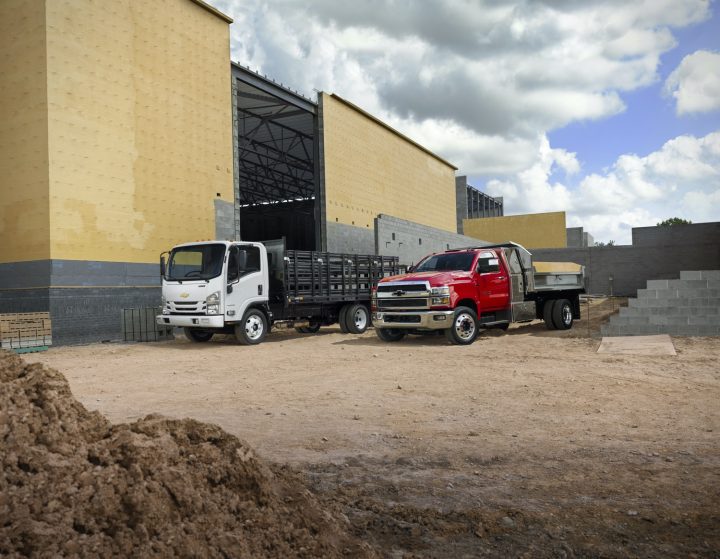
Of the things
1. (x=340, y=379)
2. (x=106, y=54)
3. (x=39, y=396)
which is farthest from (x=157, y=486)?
(x=106, y=54)

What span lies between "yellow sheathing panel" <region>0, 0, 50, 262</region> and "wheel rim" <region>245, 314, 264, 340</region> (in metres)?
5.79

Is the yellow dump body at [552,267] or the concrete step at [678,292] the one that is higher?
the yellow dump body at [552,267]

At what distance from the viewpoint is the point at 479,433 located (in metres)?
5.97

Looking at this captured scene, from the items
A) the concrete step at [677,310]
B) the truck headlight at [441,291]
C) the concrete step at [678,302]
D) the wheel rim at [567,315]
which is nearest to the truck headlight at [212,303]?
the truck headlight at [441,291]

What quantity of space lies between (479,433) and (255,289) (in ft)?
32.5

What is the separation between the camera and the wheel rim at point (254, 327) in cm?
1489

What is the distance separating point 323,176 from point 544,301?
1223cm

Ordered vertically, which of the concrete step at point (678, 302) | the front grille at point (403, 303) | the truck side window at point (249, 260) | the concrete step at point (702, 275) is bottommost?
the concrete step at point (678, 302)

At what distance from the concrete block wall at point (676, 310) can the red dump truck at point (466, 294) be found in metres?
2.22

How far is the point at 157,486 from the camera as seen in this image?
3256mm

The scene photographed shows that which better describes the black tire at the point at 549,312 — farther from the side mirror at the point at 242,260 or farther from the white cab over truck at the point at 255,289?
the side mirror at the point at 242,260

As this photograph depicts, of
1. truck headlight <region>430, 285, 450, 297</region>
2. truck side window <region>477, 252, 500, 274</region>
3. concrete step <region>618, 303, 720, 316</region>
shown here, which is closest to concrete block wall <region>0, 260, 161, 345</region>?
truck headlight <region>430, 285, 450, 297</region>

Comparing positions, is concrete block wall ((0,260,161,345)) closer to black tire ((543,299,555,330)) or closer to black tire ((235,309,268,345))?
black tire ((235,309,268,345))

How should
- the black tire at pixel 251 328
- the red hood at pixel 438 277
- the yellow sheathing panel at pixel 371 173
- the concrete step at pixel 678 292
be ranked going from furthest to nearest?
the yellow sheathing panel at pixel 371 173
the black tire at pixel 251 328
the concrete step at pixel 678 292
the red hood at pixel 438 277
